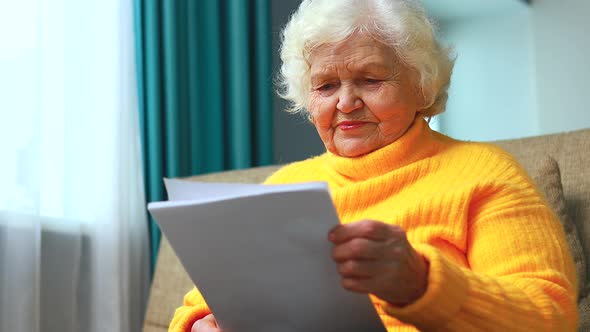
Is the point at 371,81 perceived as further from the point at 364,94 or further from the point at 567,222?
the point at 567,222

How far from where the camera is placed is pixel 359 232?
0.92 meters

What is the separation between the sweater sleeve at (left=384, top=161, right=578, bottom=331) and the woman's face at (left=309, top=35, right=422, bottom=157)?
231 mm

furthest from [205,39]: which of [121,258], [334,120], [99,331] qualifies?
[334,120]

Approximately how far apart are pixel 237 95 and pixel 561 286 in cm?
181

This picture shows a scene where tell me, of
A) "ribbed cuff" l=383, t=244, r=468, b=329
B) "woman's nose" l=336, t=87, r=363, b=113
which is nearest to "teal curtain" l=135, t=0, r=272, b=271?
"woman's nose" l=336, t=87, r=363, b=113

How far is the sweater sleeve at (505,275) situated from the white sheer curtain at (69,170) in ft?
3.93

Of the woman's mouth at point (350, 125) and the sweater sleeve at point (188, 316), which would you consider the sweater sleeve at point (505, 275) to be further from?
the sweater sleeve at point (188, 316)

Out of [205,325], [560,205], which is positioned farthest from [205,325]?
[560,205]

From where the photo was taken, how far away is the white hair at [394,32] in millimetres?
1436

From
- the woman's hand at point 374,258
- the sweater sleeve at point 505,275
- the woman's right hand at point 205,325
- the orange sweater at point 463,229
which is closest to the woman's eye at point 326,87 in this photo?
the orange sweater at point 463,229

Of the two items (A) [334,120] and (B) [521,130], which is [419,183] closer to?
(A) [334,120]

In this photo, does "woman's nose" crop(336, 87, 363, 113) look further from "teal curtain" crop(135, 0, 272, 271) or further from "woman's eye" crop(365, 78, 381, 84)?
"teal curtain" crop(135, 0, 272, 271)

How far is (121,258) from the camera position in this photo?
7.88ft

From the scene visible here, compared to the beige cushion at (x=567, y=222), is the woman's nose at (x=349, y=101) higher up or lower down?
higher up
